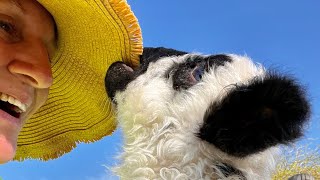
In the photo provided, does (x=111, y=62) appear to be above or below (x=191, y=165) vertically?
above

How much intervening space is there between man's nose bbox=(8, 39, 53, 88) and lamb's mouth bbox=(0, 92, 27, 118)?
77 mm

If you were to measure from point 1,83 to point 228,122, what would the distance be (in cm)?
84

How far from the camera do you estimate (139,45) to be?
223 centimetres

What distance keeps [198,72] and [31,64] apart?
1.88 feet

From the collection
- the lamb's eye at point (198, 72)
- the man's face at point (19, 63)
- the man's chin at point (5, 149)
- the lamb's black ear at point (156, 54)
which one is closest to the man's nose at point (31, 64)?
the man's face at point (19, 63)

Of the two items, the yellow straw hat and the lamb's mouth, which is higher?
the yellow straw hat

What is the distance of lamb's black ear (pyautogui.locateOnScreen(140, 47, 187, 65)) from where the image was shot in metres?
2.16

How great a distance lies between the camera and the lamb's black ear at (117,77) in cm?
207

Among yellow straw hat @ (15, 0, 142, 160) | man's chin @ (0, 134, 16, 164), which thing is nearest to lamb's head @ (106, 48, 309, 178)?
yellow straw hat @ (15, 0, 142, 160)

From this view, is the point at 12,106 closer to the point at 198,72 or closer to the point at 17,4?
the point at 17,4

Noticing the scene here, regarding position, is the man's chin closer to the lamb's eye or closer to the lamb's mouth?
the lamb's mouth

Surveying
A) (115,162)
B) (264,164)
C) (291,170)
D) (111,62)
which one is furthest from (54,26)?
(291,170)

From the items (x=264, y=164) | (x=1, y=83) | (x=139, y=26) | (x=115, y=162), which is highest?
(x=139, y=26)

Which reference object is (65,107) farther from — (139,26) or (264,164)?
(264,164)
